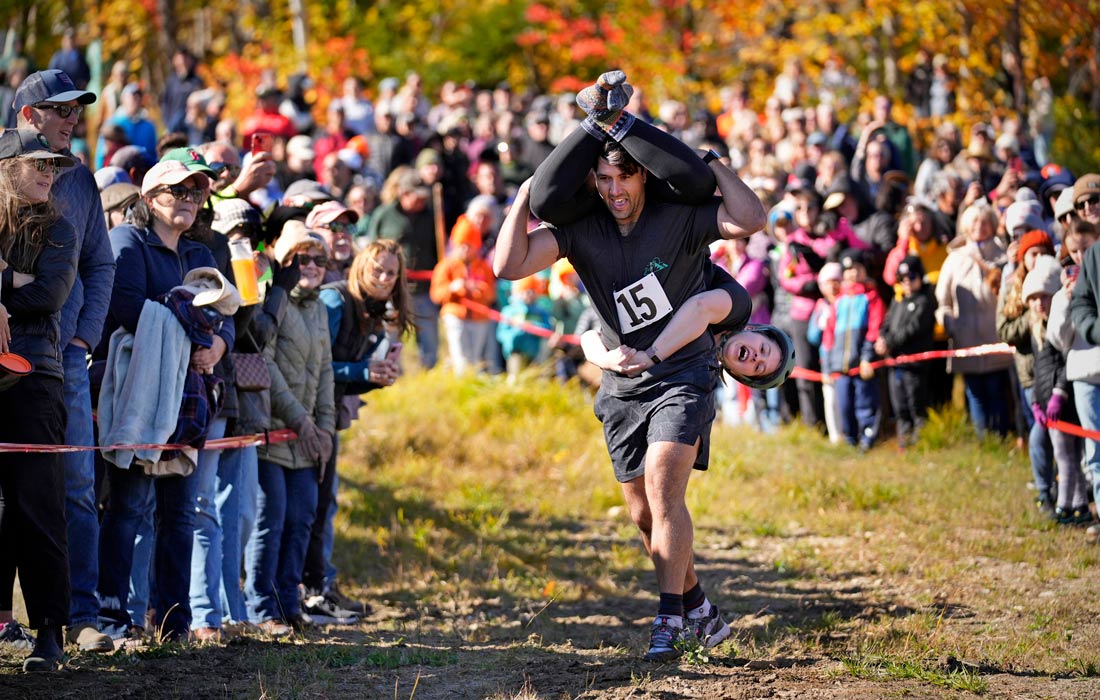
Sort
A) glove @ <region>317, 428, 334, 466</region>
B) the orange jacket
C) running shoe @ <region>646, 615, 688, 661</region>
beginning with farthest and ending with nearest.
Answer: the orange jacket → glove @ <region>317, 428, 334, 466</region> → running shoe @ <region>646, 615, 688, 661</region>

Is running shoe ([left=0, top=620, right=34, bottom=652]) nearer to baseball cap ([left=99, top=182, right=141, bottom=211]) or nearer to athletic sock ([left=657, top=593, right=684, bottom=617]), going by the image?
baseball cap ([left=99, top=182, right=141, bottom=211])

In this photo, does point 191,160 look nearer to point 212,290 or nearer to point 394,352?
point 212,290

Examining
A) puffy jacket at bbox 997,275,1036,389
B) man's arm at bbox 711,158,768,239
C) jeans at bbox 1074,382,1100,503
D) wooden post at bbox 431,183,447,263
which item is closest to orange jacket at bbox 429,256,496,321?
wooden post at bbox 431,183,447,263

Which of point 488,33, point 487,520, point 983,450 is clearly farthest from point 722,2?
point 487,520

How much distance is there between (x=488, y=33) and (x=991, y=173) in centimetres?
1898

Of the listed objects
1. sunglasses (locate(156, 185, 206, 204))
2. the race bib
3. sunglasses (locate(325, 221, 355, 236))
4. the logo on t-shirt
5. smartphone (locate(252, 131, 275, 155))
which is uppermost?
smartphone (locate(252, 131, 275, 155))

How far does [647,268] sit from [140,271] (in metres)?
2.36

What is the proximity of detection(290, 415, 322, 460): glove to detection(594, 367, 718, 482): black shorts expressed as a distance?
1.82m

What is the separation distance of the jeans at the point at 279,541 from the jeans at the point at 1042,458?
4.90 m

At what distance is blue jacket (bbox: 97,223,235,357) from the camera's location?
6.52 metres

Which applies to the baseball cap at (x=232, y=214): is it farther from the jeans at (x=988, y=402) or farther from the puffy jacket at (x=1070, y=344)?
the jeans at (x=988, y=402)

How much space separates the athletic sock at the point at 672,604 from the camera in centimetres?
608

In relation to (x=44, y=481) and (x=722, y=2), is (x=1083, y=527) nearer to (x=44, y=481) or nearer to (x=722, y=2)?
(x=44, y=481)

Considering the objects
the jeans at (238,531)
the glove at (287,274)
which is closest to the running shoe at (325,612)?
the jeans at (238,531)
